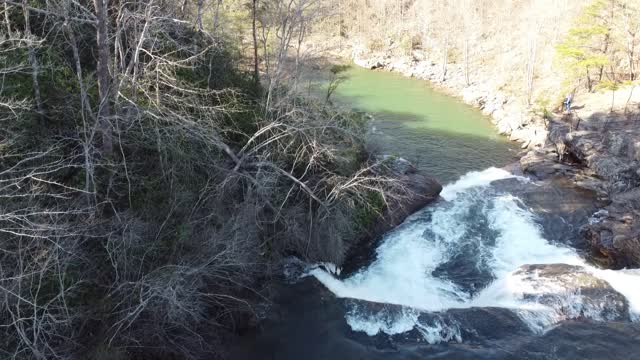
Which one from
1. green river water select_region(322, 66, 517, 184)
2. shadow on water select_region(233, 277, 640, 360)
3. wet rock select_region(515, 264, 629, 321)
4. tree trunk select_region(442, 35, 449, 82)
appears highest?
tree trunk select_region(442, 35, 449, 82)

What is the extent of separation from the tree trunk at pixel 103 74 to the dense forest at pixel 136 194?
30 mm

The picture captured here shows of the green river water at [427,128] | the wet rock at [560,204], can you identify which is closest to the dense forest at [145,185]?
the wet rock at [560,204]

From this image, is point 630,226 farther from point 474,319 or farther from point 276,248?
point 276,248

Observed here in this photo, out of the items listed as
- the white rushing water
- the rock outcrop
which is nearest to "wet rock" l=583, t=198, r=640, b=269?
the white rushing water

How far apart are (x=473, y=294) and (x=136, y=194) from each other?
866 cm

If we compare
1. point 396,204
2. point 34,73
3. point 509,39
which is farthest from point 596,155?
point 34,73

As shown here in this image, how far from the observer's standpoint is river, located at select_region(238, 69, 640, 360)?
10922mm

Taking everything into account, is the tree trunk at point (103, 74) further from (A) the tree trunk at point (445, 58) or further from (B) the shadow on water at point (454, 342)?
(A) the tree trunk at point (445, 58)

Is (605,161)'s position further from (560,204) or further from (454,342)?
(454,342)

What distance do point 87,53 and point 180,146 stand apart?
4015 millimetres

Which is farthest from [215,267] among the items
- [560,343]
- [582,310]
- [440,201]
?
[440,201]

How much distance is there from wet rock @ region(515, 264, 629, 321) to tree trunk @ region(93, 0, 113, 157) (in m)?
10.4

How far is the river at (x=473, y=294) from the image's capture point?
1092 cm

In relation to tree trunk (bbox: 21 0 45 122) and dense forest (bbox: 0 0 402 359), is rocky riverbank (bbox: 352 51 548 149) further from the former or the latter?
tree trunk (bbox: 21 0 45 122)
